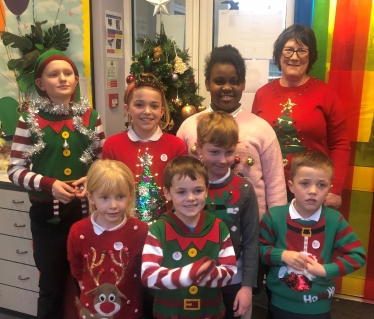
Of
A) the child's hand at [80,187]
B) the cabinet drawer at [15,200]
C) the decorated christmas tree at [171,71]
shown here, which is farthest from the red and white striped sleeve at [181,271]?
the cabinet drawer at [15,200]

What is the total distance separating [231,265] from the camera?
4.60ft

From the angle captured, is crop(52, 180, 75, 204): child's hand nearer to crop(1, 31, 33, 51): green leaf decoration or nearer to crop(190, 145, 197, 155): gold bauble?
crop(190, 145, 197, 155): gold bauble

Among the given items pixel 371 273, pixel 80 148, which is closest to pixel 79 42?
pixel 80 148

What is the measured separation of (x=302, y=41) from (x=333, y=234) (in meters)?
1.01

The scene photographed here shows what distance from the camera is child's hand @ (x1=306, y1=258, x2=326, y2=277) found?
57.5 inches

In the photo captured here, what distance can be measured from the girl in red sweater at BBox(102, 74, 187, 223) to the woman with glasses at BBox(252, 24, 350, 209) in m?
0.60

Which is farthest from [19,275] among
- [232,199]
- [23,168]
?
[232,199]

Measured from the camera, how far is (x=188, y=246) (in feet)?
4.59

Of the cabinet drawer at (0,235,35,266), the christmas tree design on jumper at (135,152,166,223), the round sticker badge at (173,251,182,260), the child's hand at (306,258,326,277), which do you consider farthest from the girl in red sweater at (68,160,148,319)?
the cabinet drawer at (0,235,35,266)

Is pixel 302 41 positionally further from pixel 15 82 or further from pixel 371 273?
pixel 15 82

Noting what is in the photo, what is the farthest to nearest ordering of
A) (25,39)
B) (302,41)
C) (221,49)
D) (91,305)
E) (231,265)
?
(25,39), (302,41), (221,49), (91,305), (231,265)

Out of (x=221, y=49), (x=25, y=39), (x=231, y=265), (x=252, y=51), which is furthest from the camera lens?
(x=252, y=51)

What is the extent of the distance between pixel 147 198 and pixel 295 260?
667 mm

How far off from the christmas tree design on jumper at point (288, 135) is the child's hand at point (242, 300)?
2.47ft
